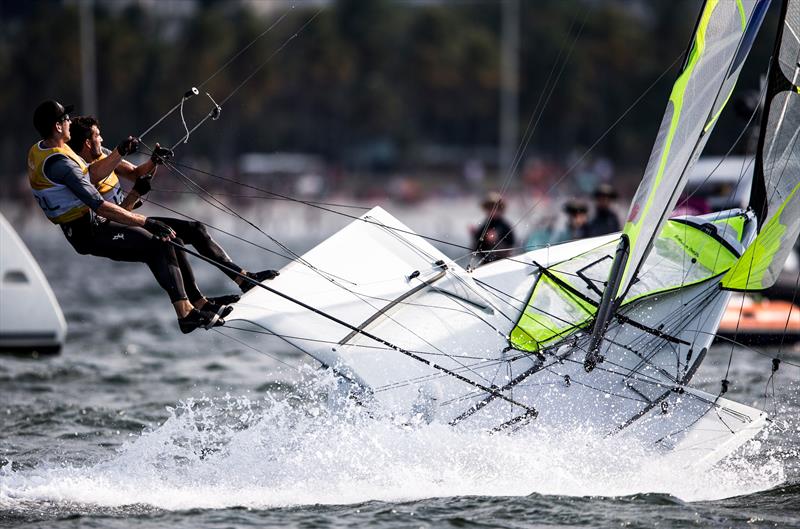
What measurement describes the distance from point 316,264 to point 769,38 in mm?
31898

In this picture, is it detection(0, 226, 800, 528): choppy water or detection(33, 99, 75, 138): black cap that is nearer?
detection(0, 226, 800, 528): choppy water

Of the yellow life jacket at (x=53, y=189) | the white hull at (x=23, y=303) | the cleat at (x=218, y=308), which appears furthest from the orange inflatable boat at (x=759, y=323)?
the yellow life jacket at (x=53, y=189)

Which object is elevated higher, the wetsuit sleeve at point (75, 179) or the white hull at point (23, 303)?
the white hull at point (23, 303)

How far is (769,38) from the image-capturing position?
3609cm

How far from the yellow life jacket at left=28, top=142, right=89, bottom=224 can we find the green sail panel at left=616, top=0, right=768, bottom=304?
2759 millimetres

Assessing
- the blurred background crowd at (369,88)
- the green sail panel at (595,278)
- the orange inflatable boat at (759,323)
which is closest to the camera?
the green sail panel at (595,278)

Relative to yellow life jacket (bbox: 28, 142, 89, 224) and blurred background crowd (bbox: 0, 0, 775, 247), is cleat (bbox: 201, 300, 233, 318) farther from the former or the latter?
blurred background crowd (bbox: 0, 0, 775, 247)

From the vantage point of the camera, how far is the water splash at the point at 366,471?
6.18m

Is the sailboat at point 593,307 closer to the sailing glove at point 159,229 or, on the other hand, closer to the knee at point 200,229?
the knee at point 200,229

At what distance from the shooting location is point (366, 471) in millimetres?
6395

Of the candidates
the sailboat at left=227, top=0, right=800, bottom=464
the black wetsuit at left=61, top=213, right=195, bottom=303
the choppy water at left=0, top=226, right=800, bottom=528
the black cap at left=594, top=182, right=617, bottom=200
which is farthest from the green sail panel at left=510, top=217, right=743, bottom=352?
the black cap at left=594, top=182, right=617, bottom=200

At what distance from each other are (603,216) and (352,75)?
38.8 metres

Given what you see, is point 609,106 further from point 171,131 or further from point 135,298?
point 135,298

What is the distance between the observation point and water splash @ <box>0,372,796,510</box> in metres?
6.18
